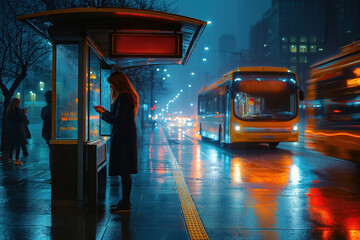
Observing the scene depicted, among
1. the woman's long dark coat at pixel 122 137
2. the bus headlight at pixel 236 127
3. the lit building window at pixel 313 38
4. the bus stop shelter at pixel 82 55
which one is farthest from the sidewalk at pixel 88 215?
the lit building window at pixel 313 38

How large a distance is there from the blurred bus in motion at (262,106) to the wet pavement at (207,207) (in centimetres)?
501

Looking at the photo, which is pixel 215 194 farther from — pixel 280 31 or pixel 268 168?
pixel 280 31

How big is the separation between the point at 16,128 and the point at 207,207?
722cm

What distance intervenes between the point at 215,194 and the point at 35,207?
10.4 feet

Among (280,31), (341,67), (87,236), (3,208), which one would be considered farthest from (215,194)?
(280,31)

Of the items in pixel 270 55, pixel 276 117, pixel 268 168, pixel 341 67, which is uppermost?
pixel 270 55

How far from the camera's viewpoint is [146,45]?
643 cm

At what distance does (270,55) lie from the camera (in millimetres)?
104625

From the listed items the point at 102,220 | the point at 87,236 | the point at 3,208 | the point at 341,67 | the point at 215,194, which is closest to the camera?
the point at 87,236

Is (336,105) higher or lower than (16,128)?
higher

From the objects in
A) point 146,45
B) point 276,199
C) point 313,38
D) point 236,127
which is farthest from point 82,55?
point 313,38

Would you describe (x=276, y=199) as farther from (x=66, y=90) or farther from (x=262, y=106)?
(x=262, y=106)

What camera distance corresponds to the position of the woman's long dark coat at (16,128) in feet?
35.9

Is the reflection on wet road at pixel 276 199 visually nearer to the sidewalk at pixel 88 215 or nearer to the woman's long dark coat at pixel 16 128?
the sidewalk at pixel 88 215
